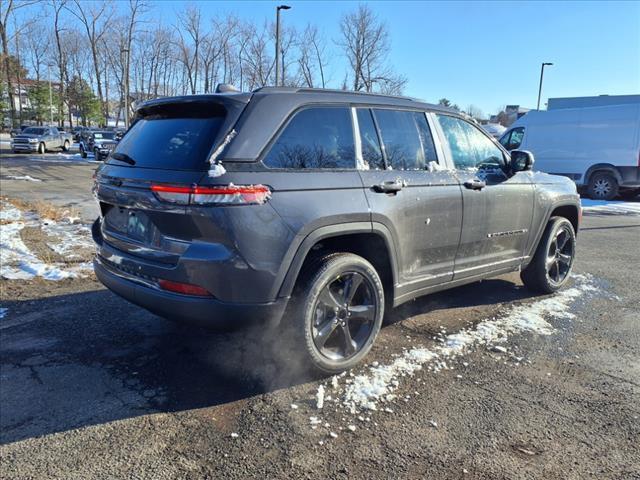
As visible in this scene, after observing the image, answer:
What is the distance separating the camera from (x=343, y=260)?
3238mm

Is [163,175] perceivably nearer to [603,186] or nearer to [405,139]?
[405,139]

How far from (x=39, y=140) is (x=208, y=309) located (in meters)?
34.0

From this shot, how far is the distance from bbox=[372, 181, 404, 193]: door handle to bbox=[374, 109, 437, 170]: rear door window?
17 centimetres

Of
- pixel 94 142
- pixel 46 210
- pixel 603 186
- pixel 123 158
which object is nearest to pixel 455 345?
pixel 123 158

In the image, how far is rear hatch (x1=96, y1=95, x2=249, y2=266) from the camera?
277 cm

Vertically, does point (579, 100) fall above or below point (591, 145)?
above

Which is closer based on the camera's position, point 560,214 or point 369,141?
point 369,141

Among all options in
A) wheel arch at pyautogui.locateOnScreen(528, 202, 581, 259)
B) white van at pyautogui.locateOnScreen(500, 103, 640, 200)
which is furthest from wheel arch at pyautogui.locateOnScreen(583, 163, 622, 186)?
wheel arch at pyautogui.locateOnScreen(528, 202, 581, 259)

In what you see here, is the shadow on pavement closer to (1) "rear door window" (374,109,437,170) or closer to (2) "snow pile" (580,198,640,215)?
(1) "rear door window" (374,109,437,170)

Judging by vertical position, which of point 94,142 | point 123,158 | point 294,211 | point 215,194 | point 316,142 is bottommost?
point 294,211

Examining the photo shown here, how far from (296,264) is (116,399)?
136cm

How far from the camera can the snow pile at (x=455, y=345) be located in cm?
309

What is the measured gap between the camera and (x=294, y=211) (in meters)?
2.91

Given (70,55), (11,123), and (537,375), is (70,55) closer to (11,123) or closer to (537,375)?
(11,123)
